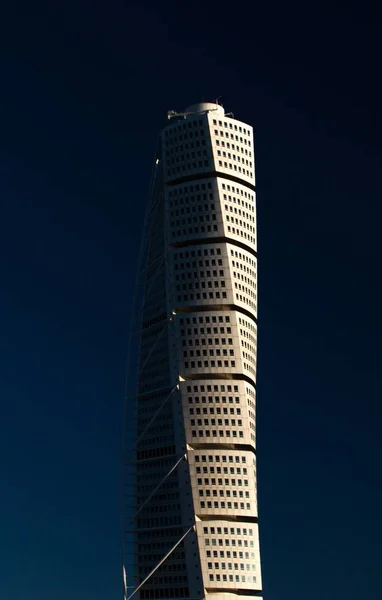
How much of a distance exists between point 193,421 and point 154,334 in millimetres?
17117

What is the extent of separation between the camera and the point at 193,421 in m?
177

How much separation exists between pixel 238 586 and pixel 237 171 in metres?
61.6

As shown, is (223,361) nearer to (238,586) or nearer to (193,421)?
(193,421)

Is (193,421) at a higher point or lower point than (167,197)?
lower

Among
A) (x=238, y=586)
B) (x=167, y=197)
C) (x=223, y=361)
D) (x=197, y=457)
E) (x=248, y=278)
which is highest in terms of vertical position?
(x=167, y=197)

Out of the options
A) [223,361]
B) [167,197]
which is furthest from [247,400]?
[167,197]

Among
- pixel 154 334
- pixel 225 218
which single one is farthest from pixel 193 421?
pixel 225 218

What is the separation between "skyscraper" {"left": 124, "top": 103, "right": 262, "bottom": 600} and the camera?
174375 mm

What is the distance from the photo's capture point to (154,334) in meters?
188

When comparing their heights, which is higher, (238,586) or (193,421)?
(193,421)

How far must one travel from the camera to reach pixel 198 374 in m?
180

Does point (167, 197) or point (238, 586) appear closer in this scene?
point (238, 586)

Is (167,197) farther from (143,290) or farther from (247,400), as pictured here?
(247,400)

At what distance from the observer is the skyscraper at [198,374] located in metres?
174
